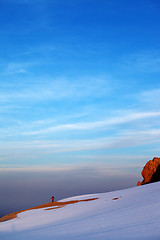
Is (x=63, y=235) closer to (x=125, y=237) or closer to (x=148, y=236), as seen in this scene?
(x=125, y=237)

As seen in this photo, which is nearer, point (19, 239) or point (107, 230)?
point (107, 230)

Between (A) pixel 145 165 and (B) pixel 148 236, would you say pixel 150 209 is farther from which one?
(A) pixel 145 165

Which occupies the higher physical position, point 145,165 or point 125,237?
point 145,165

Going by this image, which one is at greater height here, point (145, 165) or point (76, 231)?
point (145, 165)

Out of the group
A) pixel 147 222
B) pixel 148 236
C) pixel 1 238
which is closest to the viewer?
pixel 148 236

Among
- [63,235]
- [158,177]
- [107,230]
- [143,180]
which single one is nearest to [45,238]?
[63,235]

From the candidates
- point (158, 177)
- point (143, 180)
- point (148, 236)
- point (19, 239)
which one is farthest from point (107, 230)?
point (143, 180)

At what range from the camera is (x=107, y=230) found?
48.4 ft

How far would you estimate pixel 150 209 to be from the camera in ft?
58.5

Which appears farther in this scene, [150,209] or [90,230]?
[150,209]

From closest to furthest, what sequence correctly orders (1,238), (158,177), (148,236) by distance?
(148,236) → (1,238) → (158,177)

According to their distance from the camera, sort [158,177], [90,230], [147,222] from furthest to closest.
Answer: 1. [158,177]
2. [90,230]
3. [147,222]

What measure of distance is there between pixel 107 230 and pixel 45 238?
13.3ft

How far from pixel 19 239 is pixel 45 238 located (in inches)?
108
